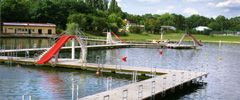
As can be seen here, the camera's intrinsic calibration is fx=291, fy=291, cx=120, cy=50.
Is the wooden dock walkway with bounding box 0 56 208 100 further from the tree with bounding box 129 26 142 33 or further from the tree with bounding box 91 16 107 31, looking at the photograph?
the tree with bounding box 129 26 142 33

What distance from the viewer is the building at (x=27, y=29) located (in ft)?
331

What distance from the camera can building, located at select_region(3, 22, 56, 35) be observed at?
101 m

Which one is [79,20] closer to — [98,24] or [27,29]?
[98,24]

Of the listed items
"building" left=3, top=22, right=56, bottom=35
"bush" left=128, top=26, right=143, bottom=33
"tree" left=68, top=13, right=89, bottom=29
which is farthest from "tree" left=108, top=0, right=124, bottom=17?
"building" left=3, top=22, right=56, bottom=35

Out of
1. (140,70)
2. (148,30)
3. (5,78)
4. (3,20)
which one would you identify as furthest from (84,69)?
(148,30)

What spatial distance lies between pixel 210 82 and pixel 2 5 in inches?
3771

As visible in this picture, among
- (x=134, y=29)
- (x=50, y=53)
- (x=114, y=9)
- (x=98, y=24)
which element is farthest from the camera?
(x=114, y=9)

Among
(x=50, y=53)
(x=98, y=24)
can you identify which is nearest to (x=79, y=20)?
(x=98, y=24)

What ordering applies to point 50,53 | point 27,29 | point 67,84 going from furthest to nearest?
point 27,29 < point 50,53 < point 67,84

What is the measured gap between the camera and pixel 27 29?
104m

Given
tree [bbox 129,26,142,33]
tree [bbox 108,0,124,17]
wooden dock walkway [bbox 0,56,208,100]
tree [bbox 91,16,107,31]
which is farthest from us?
tree [bbox 108,0,124,17]

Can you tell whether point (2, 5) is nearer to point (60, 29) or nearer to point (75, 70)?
point (60, 29)

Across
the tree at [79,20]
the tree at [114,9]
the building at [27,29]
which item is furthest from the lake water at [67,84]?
the tree at [114,9]

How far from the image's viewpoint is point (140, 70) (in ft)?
108
